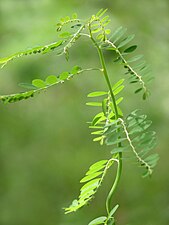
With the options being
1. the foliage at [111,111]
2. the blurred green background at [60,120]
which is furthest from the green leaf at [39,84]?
the blurred green background at [60,120]

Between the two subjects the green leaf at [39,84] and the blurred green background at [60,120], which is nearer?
the green leaf at [39,84]

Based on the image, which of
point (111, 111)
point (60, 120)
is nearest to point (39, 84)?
point (111, 111)

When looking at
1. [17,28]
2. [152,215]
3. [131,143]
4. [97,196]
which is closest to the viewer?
[131,143]

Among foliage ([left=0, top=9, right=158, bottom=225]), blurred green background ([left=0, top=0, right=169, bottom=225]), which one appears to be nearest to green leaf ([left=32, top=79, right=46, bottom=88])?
foliage ([left=0, top=9, right=158, bottom=225])

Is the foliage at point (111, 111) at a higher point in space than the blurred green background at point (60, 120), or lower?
lower

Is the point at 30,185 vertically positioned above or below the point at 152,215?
above

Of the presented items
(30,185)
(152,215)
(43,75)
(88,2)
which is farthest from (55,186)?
(152,215)

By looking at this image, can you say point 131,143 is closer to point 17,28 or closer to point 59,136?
point 17,28

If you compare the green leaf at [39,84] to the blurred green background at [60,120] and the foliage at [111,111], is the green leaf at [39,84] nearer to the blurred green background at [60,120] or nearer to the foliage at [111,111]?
the foliage at [111,111]

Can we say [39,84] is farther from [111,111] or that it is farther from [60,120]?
[60,120]
